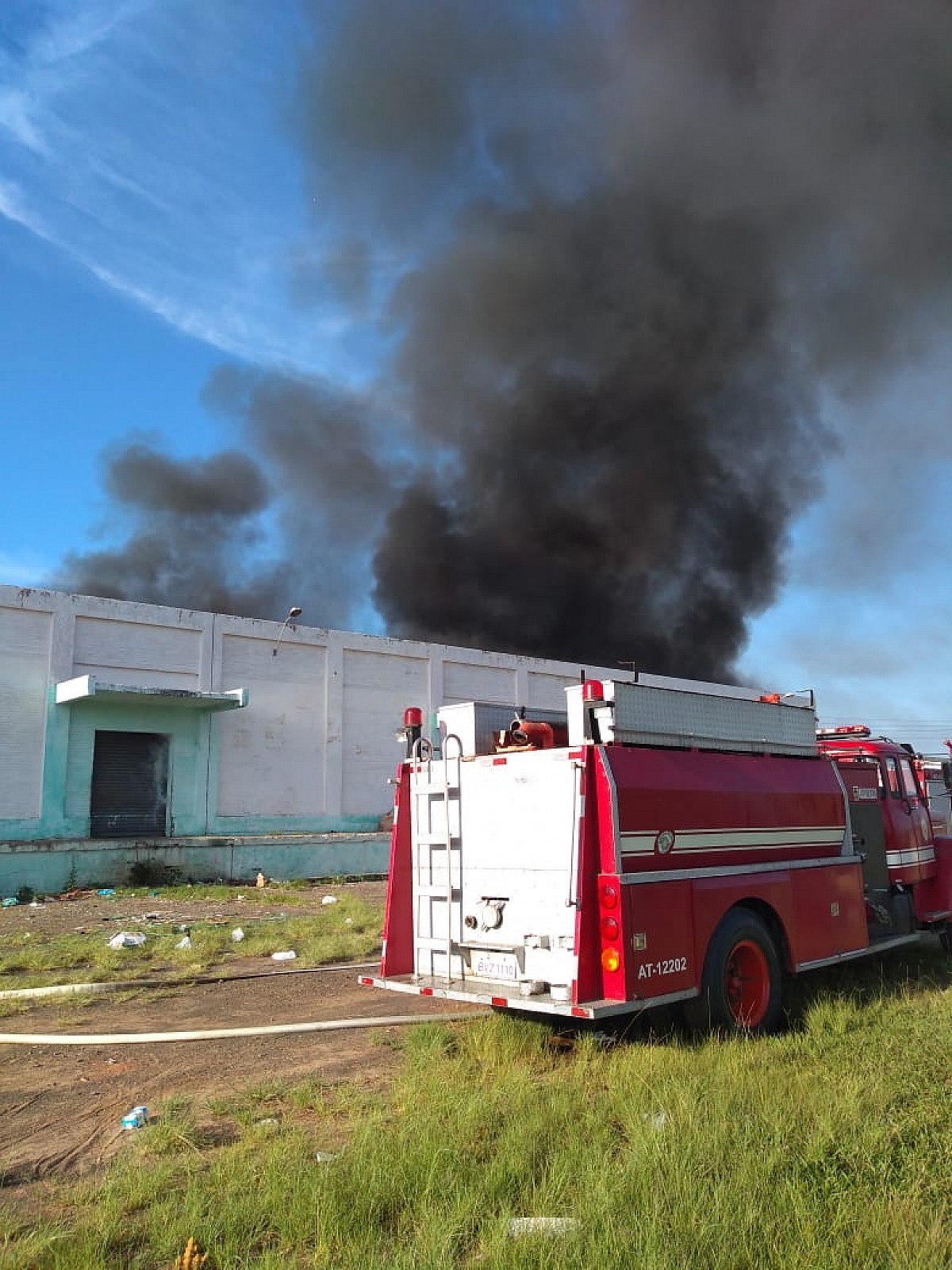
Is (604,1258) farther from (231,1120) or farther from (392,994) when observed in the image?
(392,994)

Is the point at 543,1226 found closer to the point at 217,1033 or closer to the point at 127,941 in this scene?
the point at 217,1033

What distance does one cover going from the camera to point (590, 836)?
238 inches

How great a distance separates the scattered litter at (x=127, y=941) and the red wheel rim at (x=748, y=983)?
757cm

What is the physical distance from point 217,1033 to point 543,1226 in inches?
165

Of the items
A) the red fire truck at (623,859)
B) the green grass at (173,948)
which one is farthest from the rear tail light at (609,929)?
the green grass at (173,948)

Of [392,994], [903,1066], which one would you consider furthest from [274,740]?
[903,1066]

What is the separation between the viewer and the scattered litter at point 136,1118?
5164mm

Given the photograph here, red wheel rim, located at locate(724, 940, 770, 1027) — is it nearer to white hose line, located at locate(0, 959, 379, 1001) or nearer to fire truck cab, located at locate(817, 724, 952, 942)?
fire truck cab, located at locate(817, 724, 952, 942)

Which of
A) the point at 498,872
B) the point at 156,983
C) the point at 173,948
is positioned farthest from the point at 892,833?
the point at 173,948

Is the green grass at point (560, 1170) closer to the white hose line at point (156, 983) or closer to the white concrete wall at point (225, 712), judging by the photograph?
the white hose line at point (156, 983)

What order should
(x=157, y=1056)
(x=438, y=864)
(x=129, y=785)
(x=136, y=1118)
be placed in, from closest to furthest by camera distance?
(x=136, y=1118)
(x=157, y=1056)
(x=438, y=864)
(x=129, y=785)

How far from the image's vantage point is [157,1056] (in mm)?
6695

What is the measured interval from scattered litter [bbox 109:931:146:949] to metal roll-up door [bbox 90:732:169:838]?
33.9ft

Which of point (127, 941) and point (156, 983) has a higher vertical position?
point (127, 941)
